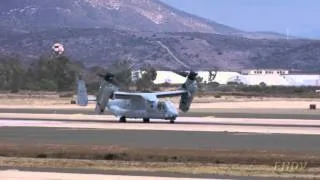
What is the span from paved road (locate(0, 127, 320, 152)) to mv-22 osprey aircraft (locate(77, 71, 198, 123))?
10.7 m

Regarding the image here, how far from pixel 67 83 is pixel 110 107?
395 feet

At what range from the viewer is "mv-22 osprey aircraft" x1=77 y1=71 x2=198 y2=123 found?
49625mm

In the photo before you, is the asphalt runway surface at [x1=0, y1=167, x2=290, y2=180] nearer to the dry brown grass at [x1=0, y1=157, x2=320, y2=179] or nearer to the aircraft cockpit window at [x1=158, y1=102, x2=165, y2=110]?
the dry brown grass at [x1=0, y1=157, x2=320, y2=179]

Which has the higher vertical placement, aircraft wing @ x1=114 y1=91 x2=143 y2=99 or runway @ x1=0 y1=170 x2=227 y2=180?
runway @ x1=0 y1=170 x2=227 y2=180

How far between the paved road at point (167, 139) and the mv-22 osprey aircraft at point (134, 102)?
10734 millimetres

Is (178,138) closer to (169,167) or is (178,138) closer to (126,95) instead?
(169,167)

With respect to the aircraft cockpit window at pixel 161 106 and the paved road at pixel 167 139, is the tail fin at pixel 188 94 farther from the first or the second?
the paved road at pixel 167 139

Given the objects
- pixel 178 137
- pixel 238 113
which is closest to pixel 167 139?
pixel 178 137

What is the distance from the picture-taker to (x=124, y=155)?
22750mm

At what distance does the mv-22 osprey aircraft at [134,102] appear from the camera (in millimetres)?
49625

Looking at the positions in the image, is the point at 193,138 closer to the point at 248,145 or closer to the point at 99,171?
the point at 248,145

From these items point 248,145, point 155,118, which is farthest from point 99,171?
point 155,118

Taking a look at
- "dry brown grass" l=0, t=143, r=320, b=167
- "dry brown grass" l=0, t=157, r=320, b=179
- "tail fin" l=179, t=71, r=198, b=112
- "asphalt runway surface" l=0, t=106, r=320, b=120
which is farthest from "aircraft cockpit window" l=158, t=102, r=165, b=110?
"dry brown grass" l=0, t=157, r=320, b=179

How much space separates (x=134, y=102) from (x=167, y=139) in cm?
1929
